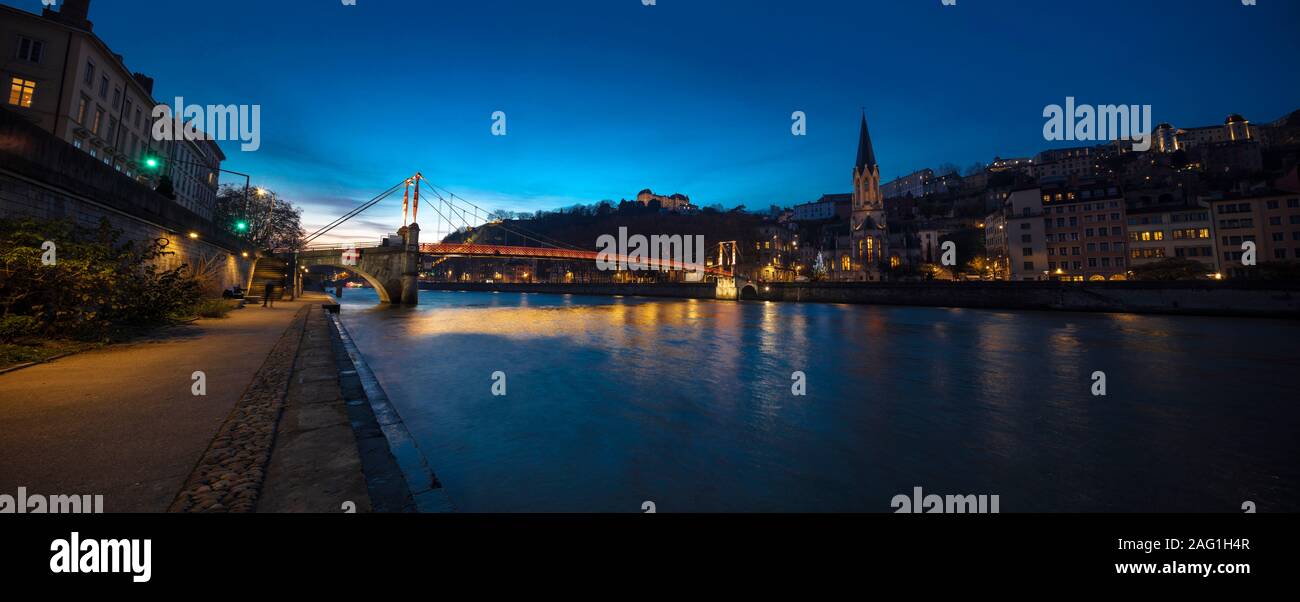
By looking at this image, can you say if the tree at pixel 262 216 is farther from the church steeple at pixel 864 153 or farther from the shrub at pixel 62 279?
the church steeple at pixel 864 153

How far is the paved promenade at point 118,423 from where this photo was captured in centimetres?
309

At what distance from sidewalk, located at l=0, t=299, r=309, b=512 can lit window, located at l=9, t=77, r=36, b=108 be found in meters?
34.7

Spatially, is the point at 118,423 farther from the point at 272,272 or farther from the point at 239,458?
the point at 272,272

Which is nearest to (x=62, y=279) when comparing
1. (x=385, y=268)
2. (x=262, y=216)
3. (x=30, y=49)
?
(x=30, y=49)

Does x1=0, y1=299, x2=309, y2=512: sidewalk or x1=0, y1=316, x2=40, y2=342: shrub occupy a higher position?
x1=0, y1=316, x2=40, y2=342: shrub

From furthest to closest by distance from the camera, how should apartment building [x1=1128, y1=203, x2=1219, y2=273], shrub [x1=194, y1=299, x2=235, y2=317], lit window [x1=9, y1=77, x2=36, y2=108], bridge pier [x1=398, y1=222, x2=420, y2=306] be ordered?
apartment building [x1=1128, y1=203, x2=1219, y2=273], bridge pier [x1=398, y1=222, x2=420, y2=306], lit window [x1=9, y1=77, x2=36, y2=108], shrub [x1=194, y1=299, x2=235, y2=317]

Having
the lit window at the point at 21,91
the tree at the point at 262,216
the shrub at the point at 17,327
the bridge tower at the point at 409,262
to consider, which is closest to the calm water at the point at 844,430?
the shrub at the point at 17,327

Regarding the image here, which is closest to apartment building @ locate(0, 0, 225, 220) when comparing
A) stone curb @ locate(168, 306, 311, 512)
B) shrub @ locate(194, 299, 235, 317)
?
shrub @ locate(194, 299, 235, 317)

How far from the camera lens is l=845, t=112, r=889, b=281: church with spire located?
105m

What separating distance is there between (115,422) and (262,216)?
209 ft

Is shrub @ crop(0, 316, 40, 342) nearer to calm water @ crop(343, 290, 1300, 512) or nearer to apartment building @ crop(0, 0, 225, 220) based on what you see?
calm water @ crop(343, 290, 1300, 512)

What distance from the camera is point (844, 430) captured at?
6578 millimetres
